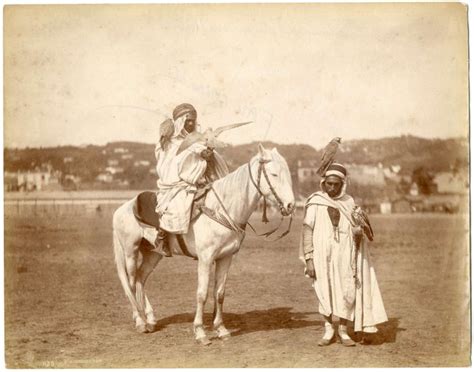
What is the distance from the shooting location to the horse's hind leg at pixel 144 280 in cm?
714

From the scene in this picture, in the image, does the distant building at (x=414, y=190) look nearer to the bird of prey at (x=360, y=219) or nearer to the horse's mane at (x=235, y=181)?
the bird of prey at (x=360, y=219)

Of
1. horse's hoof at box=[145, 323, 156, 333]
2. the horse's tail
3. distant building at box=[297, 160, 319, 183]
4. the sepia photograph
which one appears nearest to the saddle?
the sepia photograph

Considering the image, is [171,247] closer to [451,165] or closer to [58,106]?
[58,106]

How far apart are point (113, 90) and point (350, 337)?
3524 mm

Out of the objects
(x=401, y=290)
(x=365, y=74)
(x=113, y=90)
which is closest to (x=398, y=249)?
(x=401, y=290)

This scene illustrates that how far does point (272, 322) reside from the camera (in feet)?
23.8

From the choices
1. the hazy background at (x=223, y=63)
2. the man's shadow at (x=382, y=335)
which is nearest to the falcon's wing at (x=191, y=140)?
the hazy background at (x=223, y=63)

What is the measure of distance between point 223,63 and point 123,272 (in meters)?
2.42

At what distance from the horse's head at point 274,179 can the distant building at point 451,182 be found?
221 cm

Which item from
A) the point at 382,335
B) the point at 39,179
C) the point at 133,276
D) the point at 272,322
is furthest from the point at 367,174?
the point at 39,179

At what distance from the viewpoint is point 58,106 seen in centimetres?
766

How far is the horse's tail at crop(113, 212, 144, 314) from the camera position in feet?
23.4

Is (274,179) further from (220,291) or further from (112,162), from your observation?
(112,162)

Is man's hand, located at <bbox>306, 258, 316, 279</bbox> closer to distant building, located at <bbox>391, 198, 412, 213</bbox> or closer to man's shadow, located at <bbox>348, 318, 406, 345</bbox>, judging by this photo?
man's shadow, located at <bbox>348, 318, 406, 345</bbox>
